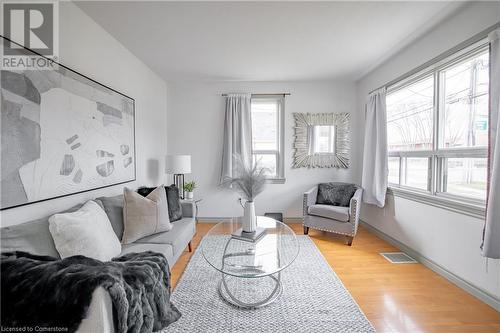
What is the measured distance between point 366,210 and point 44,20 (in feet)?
14.9

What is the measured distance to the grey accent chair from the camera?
3.09 metres

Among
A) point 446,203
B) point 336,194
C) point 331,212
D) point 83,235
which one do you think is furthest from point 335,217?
point 83,235

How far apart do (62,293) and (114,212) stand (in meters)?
1.26

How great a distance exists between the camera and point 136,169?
9.95 feet

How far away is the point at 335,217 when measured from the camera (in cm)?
317

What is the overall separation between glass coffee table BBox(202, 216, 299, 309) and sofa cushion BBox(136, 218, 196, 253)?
0.32 meters

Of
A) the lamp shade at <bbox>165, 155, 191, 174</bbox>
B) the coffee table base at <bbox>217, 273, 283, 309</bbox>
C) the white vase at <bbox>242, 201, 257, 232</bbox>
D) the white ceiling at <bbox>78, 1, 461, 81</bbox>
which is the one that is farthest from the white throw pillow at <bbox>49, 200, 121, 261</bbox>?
the white ceiling at <bbox>78, 1, 461, 81</bbox>

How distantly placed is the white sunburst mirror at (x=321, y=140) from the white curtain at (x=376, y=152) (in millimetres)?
584

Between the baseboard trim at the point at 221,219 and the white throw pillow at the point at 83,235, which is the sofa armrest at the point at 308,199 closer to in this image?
the baseboard trim at the point at 221,219

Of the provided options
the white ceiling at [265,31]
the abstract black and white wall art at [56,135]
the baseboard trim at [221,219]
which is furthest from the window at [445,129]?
the abstract black and white wall art at [56,135]

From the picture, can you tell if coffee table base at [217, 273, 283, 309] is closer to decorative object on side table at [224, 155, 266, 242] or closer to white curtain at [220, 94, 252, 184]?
decorative object on side table at [224, 155, 266, 242]

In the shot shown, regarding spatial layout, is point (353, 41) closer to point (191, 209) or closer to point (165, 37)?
point (165, 37)

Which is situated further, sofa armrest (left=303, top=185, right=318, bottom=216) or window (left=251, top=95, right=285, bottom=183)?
window (left=251, top=95, right=285, bottom=183)

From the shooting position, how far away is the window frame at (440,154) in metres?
1.99
